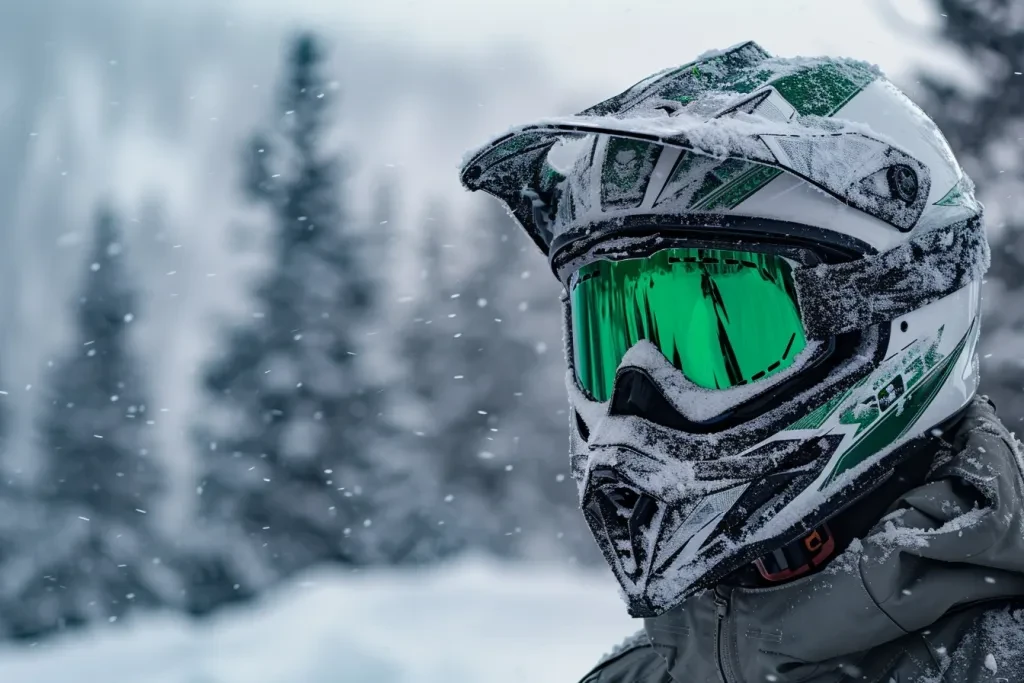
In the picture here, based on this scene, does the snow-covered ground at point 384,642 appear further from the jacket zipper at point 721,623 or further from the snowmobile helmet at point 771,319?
the snowmobile helmet at point 771,319

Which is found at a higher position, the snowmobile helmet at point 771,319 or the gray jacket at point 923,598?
the snowmobile helmet at point 771,319

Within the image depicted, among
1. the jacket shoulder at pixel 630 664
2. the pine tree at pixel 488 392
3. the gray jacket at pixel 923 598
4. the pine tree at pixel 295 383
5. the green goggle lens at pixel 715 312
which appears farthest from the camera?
the pine tree at pixel 488 392

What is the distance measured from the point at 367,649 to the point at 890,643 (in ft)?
21.4

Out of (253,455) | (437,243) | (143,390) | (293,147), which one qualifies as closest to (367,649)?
(253,455)

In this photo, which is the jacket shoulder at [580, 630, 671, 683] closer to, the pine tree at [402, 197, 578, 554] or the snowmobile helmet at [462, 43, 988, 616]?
the snowmobile helmet at [462, 43, 988, 616]

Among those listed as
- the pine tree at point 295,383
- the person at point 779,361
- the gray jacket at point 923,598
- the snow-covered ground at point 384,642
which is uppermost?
the pine tree at point 295,383

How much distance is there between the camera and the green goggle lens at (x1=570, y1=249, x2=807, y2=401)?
2.22 m

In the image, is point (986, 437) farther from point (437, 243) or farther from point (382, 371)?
point (437, 243)

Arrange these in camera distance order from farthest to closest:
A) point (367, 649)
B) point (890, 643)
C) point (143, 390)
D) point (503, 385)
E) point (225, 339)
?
point (503, 385) → point (143, 390) → point (225, 339) → point (367, 649) → point (890, 643)

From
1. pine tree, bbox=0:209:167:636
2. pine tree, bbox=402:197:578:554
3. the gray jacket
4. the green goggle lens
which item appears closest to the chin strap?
the gray jacket

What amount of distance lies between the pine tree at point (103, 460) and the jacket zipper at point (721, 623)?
924 inches

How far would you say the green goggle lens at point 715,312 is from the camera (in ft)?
7.30

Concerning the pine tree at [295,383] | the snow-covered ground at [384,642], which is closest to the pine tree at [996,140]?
the snow-covered ground at [384,642]

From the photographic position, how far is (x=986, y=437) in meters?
2.09
